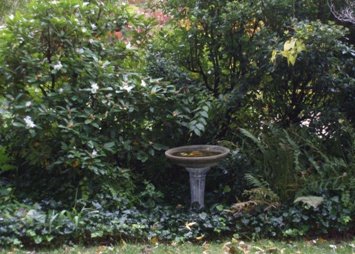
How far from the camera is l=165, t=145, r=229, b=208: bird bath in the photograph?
517 centimetres

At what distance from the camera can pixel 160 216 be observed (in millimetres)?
5152

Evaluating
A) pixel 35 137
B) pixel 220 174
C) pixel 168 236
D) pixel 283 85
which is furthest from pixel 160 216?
pixel 283 85

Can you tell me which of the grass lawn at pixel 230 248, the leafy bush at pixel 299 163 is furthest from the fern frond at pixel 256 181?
the grass lawn at pixel 230 248

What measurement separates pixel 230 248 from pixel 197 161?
995 millimetres

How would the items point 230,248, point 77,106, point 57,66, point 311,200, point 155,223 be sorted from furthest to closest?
1. point 77,106
2. point 57,66
3. point 155,223
4. point 311,200
5. point 230,248

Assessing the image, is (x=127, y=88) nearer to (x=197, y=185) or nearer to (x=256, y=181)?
(x=197, y=185)

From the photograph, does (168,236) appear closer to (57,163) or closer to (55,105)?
(57,163)

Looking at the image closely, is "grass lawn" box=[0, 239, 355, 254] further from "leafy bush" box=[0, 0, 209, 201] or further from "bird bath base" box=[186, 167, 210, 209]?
"leafy bush" box=[0, 0, 209, 201]

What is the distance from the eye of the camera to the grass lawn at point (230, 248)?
4504 millimetres

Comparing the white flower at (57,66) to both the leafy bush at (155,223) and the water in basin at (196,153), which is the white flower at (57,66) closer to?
the leafy bush at (155,223)

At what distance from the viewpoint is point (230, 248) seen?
15.0 ft

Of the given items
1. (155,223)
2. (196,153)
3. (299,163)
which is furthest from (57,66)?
(299,163)

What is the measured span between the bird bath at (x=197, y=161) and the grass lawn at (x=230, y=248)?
73 centimetres

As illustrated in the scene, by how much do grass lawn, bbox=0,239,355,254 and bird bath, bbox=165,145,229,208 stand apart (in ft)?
2.39
